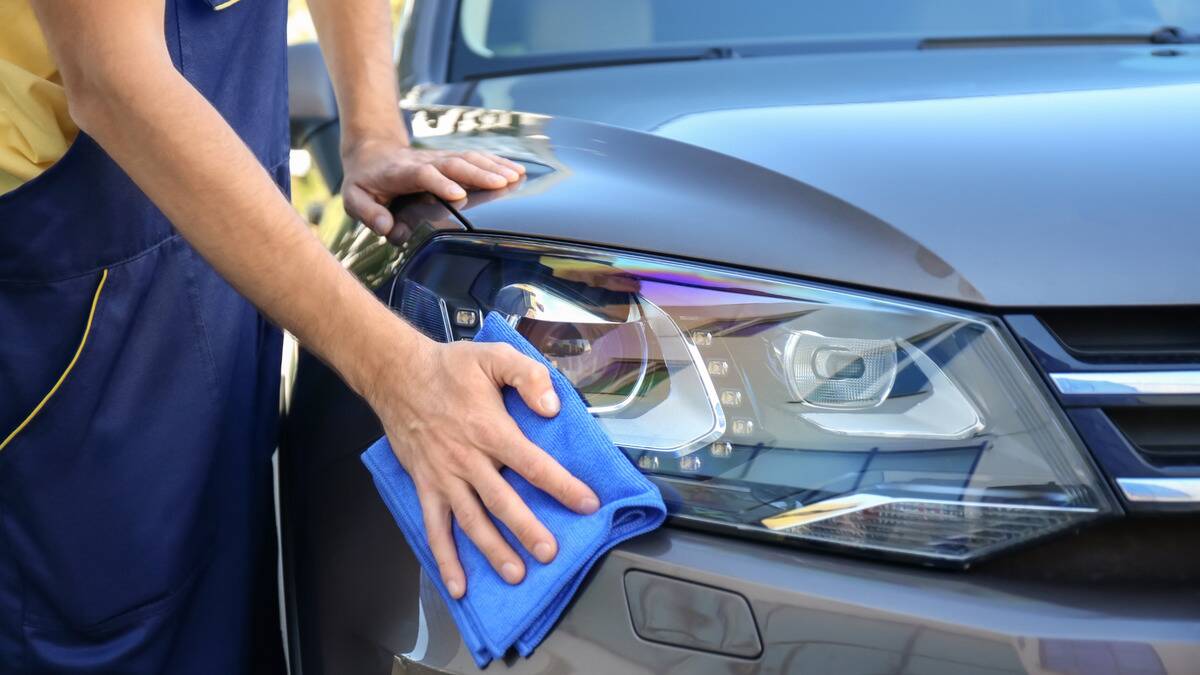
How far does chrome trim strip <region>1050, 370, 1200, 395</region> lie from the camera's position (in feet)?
3.40

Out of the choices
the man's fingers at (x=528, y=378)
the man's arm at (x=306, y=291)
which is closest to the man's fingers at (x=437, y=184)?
the man's arm at (x=306, y=291)

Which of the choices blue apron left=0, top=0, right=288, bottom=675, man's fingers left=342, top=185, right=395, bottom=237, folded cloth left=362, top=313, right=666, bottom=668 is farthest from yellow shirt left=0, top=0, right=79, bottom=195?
folded cloth left=362, top=313, right=666, bottom=668

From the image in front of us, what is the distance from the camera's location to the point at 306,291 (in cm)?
123

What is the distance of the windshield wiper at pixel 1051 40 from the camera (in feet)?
6.19

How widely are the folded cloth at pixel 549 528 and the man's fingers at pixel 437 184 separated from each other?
0.78 feet

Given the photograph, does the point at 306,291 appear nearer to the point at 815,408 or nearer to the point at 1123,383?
the point at 815,408

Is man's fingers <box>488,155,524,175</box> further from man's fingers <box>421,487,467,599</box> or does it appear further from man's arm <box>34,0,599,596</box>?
man's fingers <box>421,487,467,599</box>

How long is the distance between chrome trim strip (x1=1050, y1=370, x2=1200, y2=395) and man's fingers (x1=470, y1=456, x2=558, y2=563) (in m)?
0.46

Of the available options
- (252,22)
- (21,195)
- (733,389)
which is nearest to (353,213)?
(252,22)

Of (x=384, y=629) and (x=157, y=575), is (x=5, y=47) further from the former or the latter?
(x=384, y=629)

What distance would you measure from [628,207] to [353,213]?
488 millimetres

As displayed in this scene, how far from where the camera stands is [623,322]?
115 cm

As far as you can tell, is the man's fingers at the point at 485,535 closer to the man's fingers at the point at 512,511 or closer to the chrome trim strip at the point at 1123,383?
the man's fingers at the point at 512,511

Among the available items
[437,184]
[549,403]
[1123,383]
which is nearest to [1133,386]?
[1123,383]
